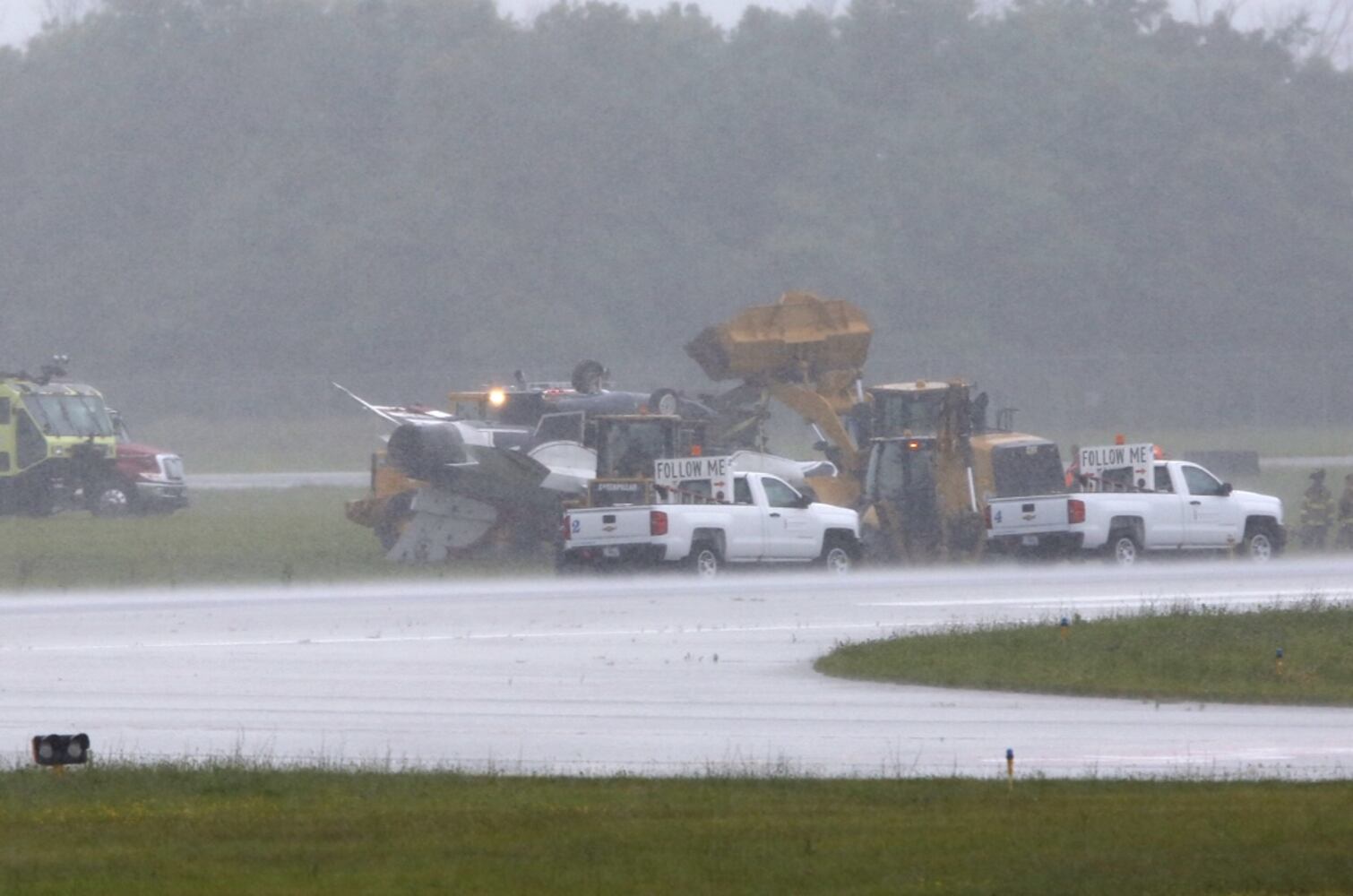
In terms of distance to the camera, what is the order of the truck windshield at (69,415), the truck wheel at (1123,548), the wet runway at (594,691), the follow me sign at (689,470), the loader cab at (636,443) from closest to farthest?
the wet runway at (594,691) < the follow me sign at (689,470) < the truck wheel at (1123,548) < the loader cab at (636,443) < the truck windshield at (69,415)

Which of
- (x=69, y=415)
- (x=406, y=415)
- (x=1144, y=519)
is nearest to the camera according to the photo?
(x=1144, y=519)

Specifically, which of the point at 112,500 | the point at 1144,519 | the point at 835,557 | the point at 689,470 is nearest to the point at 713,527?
the point at 689,470

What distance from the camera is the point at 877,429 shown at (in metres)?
35.8

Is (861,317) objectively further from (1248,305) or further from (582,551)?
(1248,305)

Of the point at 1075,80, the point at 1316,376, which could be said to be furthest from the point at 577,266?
the point at 1316,376

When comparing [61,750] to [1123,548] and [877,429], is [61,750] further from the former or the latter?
[877,429]

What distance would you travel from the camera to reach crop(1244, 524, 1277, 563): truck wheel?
1265 inches

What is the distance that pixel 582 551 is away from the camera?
29.0 meters

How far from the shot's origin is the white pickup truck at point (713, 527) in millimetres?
28672

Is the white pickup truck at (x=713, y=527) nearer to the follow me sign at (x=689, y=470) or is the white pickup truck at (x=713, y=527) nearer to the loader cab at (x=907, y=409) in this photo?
the follow me sign at (x=689, y=470)

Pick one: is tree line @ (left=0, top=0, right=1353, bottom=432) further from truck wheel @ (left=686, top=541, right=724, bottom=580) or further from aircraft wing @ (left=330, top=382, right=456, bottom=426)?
truck wheel @ (left=686, top=541, right=724, bottom=580)

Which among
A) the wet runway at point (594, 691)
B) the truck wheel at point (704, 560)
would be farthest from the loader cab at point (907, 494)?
the wet runway at point (594, 691)

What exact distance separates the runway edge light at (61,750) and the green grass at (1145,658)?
795cm

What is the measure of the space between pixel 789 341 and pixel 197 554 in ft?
34.3
